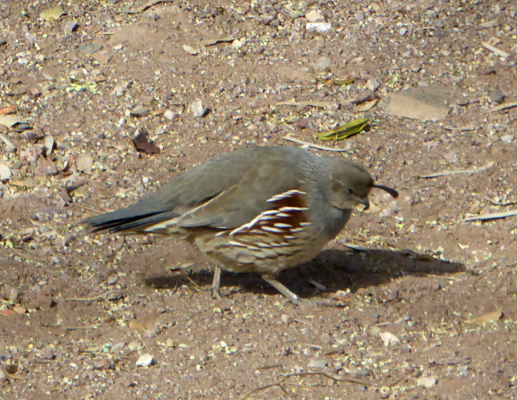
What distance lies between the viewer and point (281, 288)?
21.6ft

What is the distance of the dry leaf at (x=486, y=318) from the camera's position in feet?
19.8

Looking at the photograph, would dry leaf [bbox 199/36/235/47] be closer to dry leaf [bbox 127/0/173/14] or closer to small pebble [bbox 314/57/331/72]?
dry leaf [bbox 127/0/173/14]

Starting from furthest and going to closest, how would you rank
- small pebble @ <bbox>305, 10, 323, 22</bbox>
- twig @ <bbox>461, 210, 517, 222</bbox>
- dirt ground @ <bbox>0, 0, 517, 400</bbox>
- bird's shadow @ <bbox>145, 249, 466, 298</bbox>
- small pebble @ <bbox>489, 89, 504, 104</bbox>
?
small pebble @ <bbox>305, 10, 323, 22</bbox>
small pebble @ <bbox>489, 89, 504, 104</bbox>
twig @ <bbox>461, 210, 517, 222</bbox>
bird's shadow @ <bbox>145, 249, 466, 298</bbox>
dirt ground @ <bbox>0, 0, 517, 400</bbox>

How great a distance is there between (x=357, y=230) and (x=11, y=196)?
358 centimetres

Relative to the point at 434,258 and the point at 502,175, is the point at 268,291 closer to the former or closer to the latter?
the point at 434,258

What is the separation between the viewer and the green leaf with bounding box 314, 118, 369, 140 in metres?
8.38

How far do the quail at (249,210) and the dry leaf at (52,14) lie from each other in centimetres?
445

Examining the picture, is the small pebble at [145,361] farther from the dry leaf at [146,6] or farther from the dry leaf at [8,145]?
the dry leaf at [146,6]

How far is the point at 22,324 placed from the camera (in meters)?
5.91

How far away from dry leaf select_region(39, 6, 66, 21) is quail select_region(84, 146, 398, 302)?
4.45 metres

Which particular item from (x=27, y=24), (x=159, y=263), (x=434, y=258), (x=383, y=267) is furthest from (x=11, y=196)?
(x=434, y=258)

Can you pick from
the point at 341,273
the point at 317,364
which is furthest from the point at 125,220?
the point at 341,273

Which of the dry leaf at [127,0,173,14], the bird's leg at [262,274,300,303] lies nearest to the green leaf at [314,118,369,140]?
the bird's leg at [262,274,300,303]

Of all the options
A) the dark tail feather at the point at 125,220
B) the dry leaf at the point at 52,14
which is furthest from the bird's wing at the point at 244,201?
the dry leaf at the point at 52,14
